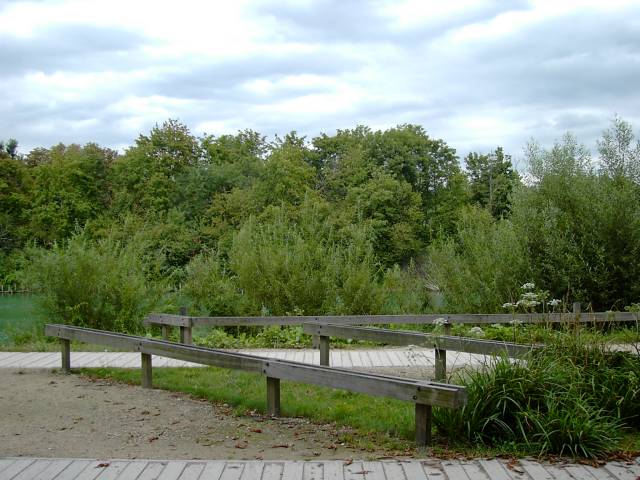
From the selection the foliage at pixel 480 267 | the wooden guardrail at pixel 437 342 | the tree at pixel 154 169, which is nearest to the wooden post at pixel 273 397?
the wooden guardrail at pixel 437 342

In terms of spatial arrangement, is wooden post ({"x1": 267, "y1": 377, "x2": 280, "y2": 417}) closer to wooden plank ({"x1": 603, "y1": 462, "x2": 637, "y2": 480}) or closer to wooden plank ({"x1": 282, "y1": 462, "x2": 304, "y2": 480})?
wooden plank ({"x1": 282, "y1": 462, "x2": 304, "y2": 480})

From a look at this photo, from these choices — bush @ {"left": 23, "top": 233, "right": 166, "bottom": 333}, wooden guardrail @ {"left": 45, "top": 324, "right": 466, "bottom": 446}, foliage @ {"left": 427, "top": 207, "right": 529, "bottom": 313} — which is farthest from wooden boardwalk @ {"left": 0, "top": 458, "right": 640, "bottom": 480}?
foliage @ {"left": 427, "top": 207, "right": 529, "bottom": 313}

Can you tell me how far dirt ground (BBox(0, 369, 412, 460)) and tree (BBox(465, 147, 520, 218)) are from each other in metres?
45.6

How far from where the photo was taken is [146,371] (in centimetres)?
785

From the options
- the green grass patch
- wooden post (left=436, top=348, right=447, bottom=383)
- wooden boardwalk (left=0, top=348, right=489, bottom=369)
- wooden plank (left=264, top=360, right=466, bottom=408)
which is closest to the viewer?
wooden plank (left=264, top=360, right=466, bottom=408)

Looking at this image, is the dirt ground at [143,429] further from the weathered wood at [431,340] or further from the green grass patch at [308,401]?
the weathered wood at [431,340]

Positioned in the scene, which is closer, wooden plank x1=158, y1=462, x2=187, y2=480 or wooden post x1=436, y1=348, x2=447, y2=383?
wooden plank x1=158, y1=462, x2=187, y2=480

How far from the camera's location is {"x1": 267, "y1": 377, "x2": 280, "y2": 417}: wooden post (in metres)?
6.41

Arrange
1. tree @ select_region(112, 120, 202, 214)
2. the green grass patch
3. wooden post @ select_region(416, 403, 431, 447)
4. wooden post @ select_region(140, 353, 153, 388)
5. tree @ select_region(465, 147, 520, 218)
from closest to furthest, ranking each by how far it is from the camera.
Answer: wooden post @ select_region(416, 403, 431, 447), the green grass patch, wooden post @ select_region(140, 353, 153, 388), tree @ select_region(112, 120, 202, 214), tree @ select_region(465, 147, 520, 218)

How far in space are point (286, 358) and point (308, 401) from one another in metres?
3.12

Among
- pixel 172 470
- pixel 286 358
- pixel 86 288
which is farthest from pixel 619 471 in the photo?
pixel 86 288

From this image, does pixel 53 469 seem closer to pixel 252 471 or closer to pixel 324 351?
pixel 252 471

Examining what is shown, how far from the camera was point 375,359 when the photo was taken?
999cm

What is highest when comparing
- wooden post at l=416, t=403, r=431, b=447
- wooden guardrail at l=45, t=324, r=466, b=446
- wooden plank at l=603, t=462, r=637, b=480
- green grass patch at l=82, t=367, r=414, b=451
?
wooden guardrail at l=45, t=324, r=466, b=446
